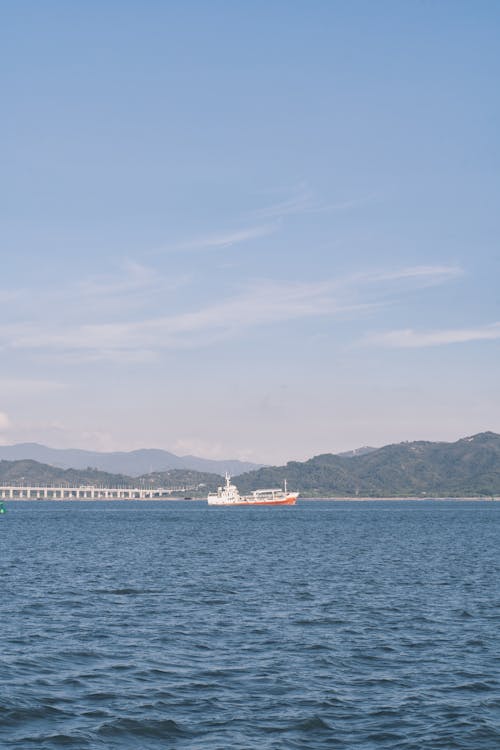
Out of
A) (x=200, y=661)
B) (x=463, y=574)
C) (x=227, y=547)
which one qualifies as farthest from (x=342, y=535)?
(x=200, y=661)

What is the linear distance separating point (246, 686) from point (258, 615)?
1987 cm

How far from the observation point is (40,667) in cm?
4225

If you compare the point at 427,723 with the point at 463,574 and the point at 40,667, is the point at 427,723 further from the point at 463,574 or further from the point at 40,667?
the point at 463,574

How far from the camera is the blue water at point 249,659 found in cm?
3225

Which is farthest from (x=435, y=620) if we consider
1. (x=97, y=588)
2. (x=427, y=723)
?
(x=97, y=588)

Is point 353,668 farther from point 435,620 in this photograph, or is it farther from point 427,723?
point 435,620

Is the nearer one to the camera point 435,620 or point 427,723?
point 427,723

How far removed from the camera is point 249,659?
145 feet

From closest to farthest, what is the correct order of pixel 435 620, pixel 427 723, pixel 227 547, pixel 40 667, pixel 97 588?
pixel 427 723
pixel 40 667
pixel 435 620
pixel 97 588
pixel 227 547

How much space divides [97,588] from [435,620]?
98.4 feet

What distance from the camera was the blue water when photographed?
32.2 metres

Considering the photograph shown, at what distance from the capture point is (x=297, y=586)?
2975 inches

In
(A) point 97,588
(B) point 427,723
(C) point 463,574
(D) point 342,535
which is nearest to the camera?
(B) point 427,723

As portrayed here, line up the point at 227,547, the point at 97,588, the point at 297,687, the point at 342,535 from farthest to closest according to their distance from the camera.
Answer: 1. the point at 342,535
2. the point at 227,547
3. the point at 97,588
4. the point at 297,687
